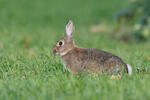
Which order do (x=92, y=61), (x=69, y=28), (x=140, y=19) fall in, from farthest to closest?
(x=140, y=19), (x=69, y=28), (x=92, y=61)

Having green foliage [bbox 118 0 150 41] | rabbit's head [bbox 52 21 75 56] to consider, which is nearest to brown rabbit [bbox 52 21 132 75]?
rabbit's head [bbox 52 21 75 56]

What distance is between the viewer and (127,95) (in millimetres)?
4938

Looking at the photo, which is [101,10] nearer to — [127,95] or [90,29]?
[90,29]

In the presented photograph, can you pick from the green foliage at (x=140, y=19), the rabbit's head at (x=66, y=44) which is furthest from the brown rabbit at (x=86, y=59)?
the green foliage at (x=140, y=19)

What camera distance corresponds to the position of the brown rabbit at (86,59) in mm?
6348

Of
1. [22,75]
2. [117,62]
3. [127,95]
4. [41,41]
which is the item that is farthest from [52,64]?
[41,41]

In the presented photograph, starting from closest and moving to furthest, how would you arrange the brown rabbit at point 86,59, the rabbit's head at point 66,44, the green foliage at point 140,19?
the brown rabbit at point 86,59
the rabbit's head at point 66,44
the green foliage at point 140,19

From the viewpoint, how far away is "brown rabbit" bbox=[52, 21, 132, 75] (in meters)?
6.35

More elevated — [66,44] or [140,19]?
[140,19]

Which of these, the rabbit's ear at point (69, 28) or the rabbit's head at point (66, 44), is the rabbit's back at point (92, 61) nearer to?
the rabbit's head at point (66, 44)

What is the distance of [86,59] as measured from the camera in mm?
6602

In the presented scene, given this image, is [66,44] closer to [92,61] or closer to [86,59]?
[86,59]

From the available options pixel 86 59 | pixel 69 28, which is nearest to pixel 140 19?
pixel 69 28

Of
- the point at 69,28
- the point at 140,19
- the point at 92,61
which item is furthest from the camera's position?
the point at 140,19
